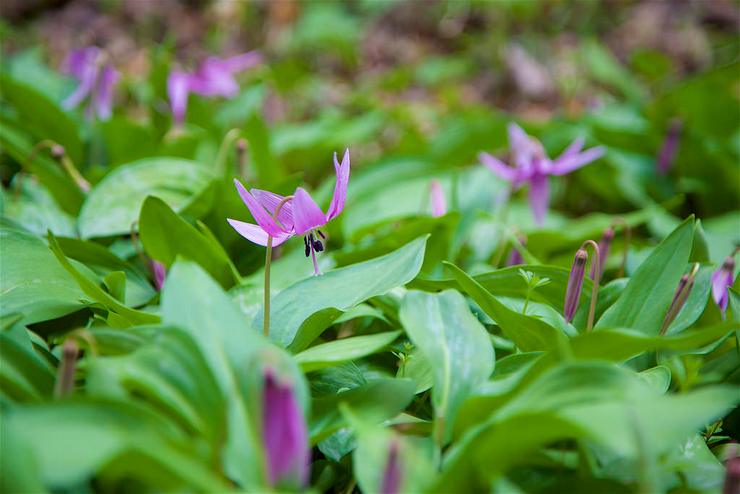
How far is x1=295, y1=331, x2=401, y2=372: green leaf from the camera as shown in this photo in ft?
3.05

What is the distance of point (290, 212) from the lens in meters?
1.05

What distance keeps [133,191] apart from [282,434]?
3.64 feet

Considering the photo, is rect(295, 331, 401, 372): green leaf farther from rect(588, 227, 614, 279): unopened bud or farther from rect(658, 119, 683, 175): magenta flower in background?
rect(658, 119, 683, 175): magenta flower in background

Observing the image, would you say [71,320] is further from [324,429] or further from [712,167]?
[712,167]

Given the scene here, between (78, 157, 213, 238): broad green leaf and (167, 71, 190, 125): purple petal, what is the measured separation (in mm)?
735

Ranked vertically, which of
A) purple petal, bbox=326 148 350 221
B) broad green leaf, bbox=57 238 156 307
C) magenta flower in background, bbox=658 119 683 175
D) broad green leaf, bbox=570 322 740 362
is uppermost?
purple petal, bbox=326 148 350 221

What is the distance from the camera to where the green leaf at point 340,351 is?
3.05ft

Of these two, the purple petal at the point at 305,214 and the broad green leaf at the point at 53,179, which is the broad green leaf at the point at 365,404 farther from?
the broad green leaf at the point at 53,179

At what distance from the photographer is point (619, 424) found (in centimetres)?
70

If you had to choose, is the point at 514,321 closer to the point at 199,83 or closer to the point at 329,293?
the point at 329,293

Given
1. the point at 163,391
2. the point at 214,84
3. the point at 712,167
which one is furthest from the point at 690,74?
the point at 163,391

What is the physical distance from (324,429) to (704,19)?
527 centimetres

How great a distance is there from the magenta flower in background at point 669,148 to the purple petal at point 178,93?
5.79 feet

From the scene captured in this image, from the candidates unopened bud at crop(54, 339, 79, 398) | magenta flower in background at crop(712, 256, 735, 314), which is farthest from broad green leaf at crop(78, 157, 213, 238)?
magenta flower in background at crop(712, 256, 735, 314)
